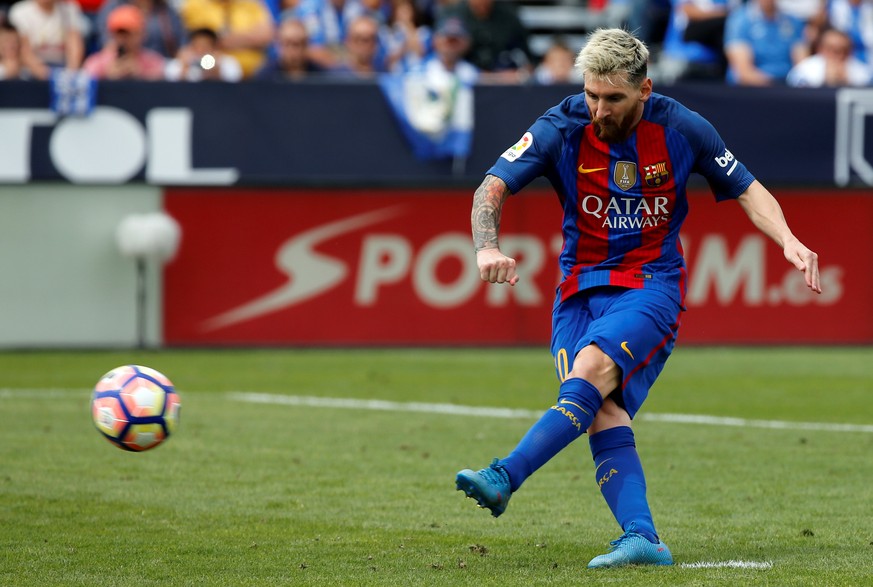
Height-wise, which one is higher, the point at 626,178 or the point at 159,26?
the point at 626,178

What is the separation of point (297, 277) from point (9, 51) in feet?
12.0

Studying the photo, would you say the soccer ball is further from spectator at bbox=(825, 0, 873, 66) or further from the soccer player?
spectator at bbox=(825, 0, 873, 66)

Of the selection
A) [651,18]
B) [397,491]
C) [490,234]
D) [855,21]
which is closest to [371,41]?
[651,18]

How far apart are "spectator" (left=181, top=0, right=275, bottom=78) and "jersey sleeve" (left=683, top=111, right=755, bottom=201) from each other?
35.8ft

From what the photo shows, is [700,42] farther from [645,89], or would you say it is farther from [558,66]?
[645,89]

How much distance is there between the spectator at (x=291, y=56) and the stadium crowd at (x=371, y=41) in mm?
14

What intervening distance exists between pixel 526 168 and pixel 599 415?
1.01m

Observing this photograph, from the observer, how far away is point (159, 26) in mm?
16562

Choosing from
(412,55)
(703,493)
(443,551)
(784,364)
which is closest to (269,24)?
(412,55)

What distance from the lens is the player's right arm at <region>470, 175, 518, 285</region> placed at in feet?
17.7

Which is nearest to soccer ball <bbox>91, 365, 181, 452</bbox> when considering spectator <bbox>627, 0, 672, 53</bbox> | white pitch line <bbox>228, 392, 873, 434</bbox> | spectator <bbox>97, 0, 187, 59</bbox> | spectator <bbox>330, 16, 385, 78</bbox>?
white pitch line <bbox>228, 392, 873, 434</bbox>

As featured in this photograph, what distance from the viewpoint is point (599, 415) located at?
233 inches

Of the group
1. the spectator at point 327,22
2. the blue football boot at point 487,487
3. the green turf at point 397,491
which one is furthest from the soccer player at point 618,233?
the spectator at point 327,22

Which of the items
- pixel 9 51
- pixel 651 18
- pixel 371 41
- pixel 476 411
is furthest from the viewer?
pixel 651 18
